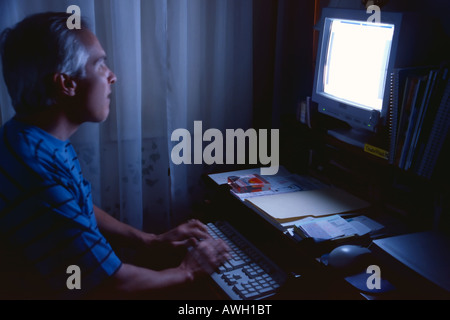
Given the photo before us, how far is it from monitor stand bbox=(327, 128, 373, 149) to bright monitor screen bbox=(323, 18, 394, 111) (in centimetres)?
13

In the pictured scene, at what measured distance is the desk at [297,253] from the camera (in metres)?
1.05

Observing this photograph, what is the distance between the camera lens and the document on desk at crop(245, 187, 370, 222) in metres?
1.32

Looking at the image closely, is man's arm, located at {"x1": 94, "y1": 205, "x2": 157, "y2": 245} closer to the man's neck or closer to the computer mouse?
the man's neck

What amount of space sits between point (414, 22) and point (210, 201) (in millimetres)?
972

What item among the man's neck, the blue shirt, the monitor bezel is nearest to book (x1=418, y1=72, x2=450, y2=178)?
the monitor bezel

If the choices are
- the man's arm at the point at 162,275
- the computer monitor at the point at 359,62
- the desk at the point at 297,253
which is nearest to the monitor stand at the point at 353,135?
the computer monitor at the point at 359,62

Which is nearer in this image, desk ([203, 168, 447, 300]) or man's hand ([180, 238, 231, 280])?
desk ([203, 168, 447, 300])

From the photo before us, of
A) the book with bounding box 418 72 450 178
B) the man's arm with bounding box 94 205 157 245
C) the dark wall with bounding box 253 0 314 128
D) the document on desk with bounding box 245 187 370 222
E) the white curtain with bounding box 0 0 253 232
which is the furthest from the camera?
the dark wall with bounding box 253 0 314 128

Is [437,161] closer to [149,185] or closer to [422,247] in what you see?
[422,247]

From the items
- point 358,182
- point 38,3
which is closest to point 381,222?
point 358,182

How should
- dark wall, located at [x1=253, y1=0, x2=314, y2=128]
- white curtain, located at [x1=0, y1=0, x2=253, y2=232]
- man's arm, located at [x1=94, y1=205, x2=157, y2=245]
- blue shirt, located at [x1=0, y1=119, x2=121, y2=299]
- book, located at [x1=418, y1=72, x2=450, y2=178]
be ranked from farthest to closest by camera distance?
dark wall, located at [x1=253, y1=0, x2=314, y2=128]
white curtain, located at [x1=0, y1=0, x2=253, y2=232]
man's arm, located at [x1=94, y1=205, x2=157, y2=245]
book, located at [x1=418, y1=72, x2=450, y2=178]
blue shirt, located at [x1=0, y1=119, x2=121, y2=299]

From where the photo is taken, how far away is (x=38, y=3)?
1.61m

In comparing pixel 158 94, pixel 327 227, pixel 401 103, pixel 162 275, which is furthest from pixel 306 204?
pixel 158 94

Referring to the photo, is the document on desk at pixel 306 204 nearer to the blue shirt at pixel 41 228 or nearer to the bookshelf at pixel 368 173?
the bookshelf at pixel 368 173
